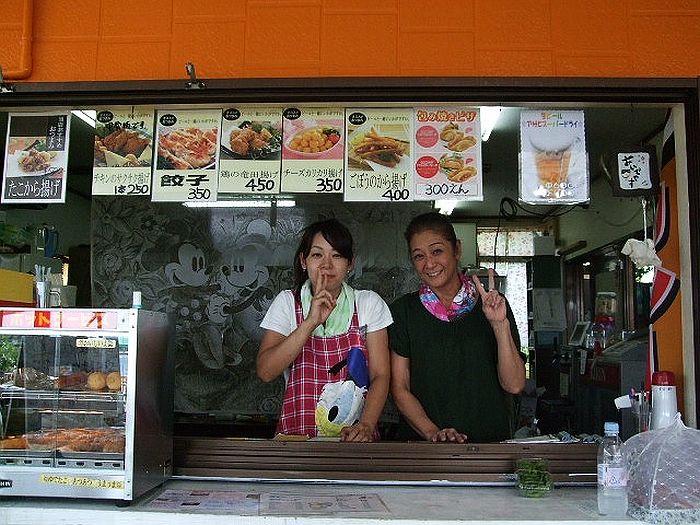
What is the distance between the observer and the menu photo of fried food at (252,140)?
A: 2672 mm

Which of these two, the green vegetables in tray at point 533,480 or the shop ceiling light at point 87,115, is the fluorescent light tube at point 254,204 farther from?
the green vegetables in tray at point 533,480

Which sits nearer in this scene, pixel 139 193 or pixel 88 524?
pixel 88 524

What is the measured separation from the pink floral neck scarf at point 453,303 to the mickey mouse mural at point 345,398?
0.36m

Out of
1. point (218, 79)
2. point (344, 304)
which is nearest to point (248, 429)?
point (344, 304)

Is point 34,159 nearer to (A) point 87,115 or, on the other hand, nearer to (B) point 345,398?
(A) point 87,115

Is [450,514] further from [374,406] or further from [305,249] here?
[305,249]

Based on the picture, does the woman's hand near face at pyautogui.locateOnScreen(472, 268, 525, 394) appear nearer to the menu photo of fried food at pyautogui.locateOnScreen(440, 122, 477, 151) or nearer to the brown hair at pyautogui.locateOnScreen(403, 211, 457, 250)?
the brown hair at pyautogui.locateOnScreen(403, 211, 457, 250)

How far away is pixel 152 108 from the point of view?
2.70 m

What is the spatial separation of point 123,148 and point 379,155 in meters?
1.01

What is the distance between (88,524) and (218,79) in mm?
1564

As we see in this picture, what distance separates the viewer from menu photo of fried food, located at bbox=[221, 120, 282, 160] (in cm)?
267

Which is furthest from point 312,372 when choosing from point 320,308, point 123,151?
point 123,151

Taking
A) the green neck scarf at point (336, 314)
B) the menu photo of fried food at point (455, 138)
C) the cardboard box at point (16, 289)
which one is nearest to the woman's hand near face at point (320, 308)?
the green neck scarf at point (336, 314)

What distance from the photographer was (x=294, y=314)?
2.89 meters
